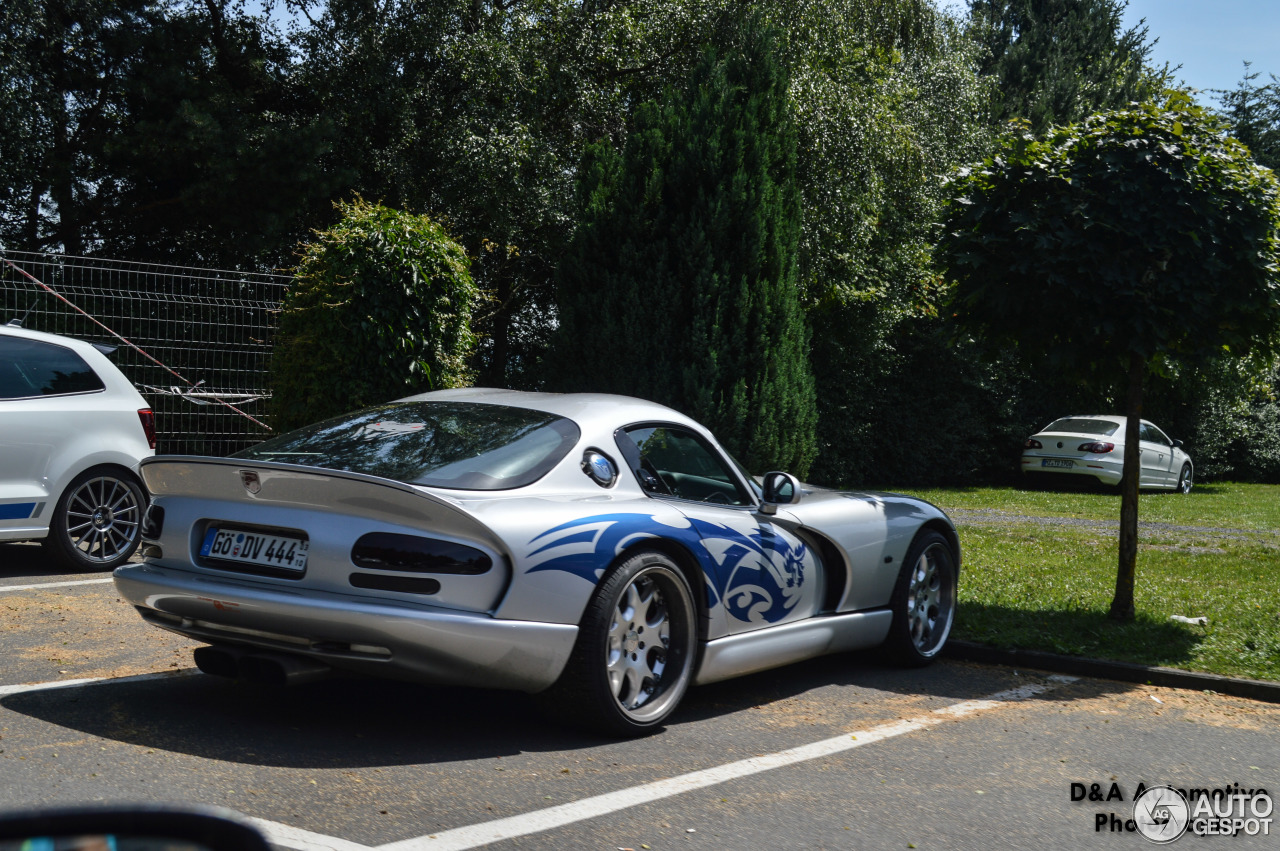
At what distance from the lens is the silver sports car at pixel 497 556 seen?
4.29 meters

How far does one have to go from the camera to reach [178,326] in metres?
12.0

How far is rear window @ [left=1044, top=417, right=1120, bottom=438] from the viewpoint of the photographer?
21.7 m

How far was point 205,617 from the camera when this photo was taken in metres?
4.51

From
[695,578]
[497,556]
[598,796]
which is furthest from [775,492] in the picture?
[598,796]

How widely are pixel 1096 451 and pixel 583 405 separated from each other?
17.9 metres

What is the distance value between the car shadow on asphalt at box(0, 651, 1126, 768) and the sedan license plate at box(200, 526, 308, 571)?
2.09 feet

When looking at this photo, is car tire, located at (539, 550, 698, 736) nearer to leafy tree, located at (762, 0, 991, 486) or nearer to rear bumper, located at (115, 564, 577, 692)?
rear bumper, located at (115, 564, 577, 692)

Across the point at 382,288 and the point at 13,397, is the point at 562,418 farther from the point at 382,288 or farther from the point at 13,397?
the point at 382,288

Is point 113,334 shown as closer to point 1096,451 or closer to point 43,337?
point 43,337

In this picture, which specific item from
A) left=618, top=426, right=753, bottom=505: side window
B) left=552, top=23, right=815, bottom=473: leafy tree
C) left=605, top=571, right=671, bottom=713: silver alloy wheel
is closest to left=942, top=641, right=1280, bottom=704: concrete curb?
left=618, top=426, right=753, bottom=505: side window

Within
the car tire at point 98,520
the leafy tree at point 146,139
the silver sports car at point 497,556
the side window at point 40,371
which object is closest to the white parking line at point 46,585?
the car tire at point 98,520

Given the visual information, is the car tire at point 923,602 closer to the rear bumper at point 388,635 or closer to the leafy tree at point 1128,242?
the leafy tree at point 1128,242

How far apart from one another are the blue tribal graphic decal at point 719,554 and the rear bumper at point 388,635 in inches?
11.1

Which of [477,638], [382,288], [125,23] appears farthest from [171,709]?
[125,23]
